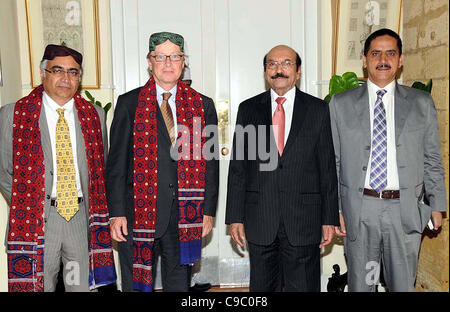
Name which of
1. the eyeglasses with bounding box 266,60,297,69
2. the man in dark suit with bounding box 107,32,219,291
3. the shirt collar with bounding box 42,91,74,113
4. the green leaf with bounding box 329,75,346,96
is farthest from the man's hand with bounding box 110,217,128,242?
the green leaf with bounding box 329,75,346,96

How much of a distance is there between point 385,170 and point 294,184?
0.56 metres

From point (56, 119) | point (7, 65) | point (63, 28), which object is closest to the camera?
point (56, 119)

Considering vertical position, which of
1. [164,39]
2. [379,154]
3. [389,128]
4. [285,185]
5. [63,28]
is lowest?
[285,185]

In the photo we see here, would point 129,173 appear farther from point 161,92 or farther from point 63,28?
point 63,28

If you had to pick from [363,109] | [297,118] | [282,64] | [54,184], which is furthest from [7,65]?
[363,109]

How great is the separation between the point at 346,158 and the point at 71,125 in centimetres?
167

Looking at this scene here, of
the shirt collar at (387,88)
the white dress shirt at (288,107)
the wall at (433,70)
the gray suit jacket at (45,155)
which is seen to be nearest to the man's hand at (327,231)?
the white dress shirt at (288,107)

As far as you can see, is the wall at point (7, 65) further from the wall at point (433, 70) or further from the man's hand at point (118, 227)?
the wall at point (433, 70)

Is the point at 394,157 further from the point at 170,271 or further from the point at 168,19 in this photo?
the point at 168,19

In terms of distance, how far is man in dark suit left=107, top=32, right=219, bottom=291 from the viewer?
9.24 feet

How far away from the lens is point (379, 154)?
9.55 ft

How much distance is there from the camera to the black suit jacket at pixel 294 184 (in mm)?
2824

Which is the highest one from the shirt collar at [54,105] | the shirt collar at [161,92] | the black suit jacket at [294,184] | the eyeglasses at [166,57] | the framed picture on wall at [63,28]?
the framed picture on wall at [63,28]
